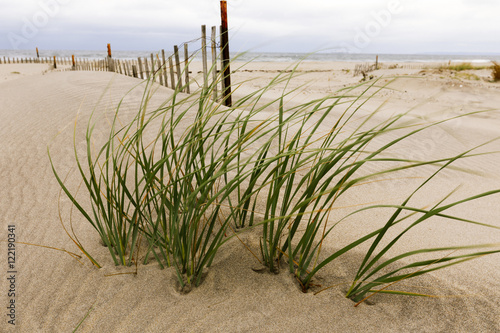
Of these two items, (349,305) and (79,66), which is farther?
(79,66)

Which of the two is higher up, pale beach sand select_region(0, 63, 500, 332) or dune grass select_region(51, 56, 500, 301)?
dune grass select_region(51, 56, 500, 301)

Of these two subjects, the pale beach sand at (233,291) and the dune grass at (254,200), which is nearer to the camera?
the dune grass at (254,200)

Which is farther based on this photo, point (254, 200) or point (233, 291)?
point (254, 200)

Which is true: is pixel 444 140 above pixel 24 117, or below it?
below

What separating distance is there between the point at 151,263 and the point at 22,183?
1.76 metres

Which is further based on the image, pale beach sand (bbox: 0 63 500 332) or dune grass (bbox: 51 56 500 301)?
pale beach sand (bbox: 0 63 500 332)

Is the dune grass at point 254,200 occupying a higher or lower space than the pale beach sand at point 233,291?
higher

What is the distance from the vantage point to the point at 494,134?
5.67 meters

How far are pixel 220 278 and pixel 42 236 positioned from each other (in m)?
1.22

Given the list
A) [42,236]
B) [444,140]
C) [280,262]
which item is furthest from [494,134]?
[42,236]

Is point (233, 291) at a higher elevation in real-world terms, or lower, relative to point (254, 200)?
lower

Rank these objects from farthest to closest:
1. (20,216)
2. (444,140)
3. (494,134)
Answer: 1. (494,134)
2. (444,140)
3. (20,216)

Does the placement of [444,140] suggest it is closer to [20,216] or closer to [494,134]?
[494,134]

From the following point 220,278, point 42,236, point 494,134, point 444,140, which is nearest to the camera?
point 220,278
